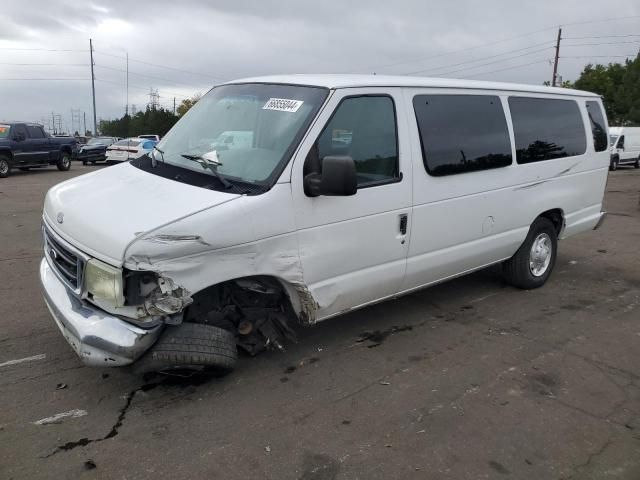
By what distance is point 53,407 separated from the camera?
338cm

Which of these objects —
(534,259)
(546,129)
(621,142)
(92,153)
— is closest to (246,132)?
(546,129)

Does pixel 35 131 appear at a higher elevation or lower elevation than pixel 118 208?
higher

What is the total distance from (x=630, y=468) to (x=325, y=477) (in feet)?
5.47

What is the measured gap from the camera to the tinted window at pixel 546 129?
205 inches

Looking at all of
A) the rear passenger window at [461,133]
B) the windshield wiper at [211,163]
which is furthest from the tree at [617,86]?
the windshield wiper at [211,163]

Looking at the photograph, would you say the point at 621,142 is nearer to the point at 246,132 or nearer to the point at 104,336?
the point at 246,132

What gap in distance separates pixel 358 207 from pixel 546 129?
111 inches

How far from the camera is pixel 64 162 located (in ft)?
74.8

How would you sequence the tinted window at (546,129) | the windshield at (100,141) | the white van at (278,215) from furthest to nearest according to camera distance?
the windshield at (100,141), the tinted window at (546,129), the white van at (278,215)

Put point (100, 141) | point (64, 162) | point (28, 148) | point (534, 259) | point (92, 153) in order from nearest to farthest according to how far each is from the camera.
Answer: point (534, 259)
point (28, 148)
point (64, 162)
point (92, 153)
point (100, 141)

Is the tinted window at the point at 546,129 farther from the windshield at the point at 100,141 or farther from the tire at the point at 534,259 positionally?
the windshield at the point at 100,141

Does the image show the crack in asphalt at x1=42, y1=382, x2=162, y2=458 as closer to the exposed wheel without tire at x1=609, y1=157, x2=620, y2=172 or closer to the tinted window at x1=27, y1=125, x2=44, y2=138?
the tinted window at x1=27, y1=125, x2=44, y2=138

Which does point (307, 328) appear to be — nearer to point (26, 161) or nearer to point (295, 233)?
point (295, 233)

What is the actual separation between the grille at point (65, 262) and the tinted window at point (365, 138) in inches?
63.0
